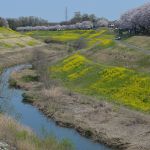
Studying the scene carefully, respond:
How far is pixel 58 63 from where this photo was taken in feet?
249

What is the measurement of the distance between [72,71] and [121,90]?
63.6 feet

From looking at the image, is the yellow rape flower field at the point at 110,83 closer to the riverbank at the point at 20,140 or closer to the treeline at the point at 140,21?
the riverbank at the point at 20,140

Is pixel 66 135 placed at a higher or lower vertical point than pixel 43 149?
lower

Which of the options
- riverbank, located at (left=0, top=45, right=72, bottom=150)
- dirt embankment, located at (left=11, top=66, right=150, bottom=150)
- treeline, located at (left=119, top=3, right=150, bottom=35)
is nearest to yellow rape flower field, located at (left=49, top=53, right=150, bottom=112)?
dirt embankment, located at (left=11, top=66, right=150, bottom=150)

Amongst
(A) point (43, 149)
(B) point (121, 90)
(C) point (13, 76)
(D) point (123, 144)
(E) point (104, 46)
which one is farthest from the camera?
(E) point (104, 46)

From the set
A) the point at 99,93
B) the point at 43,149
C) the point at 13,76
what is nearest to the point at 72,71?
the point at 13,76

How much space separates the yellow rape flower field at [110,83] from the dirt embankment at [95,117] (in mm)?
2085

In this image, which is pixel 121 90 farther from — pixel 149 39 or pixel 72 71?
pixel 149 39

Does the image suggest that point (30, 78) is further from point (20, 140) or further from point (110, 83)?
point (20, 140)

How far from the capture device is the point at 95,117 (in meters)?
35.4

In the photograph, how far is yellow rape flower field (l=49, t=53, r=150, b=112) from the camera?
40.5 m

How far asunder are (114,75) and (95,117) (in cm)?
1644

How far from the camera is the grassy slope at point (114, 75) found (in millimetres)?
41938

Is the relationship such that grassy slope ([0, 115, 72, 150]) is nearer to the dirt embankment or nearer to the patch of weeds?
the dirt embankment
